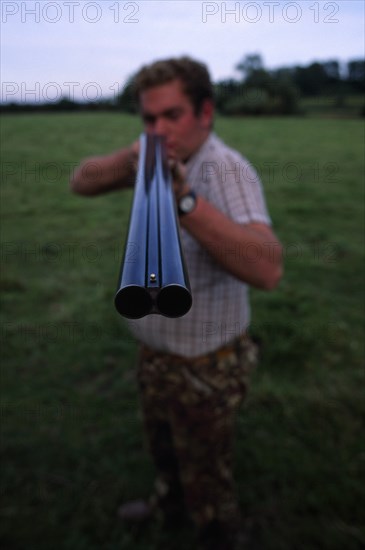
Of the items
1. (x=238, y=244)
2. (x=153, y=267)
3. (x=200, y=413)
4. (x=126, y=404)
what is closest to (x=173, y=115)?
(x=238, y=244)

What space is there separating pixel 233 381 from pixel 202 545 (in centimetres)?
109

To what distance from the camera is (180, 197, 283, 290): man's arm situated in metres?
1.72

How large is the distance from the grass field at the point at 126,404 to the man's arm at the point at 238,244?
177cm

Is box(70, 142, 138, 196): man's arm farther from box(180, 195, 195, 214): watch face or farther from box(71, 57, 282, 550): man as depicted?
box(180, 195, 195, 214): watch face

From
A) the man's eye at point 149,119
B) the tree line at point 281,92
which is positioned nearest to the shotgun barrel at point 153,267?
the man's eye at point 149,119

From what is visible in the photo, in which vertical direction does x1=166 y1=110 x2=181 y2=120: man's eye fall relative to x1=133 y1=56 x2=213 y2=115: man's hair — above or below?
below

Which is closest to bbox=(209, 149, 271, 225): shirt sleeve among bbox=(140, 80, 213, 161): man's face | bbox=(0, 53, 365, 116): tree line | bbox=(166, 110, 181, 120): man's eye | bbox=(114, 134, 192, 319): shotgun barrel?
bbox=(140, 80, 213, 161): man's face

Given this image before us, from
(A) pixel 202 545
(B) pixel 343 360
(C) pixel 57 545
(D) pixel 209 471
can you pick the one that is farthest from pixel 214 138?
(B) pixel 343 360

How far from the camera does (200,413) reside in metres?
2.43

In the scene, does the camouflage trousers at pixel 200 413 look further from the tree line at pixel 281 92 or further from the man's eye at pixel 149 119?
the tree line at pixel 281 92

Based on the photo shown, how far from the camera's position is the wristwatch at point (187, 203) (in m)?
1.62

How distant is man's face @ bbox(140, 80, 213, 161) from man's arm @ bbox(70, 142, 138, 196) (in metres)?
0.23

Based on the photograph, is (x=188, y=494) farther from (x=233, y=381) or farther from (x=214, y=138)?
(x=214, y=138)

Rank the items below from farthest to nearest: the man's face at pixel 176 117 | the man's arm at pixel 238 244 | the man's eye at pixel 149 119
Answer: the man's eye at pixel 149 119 → the man's face at pixel 176 117 → the man's arm at pixel 238 244
